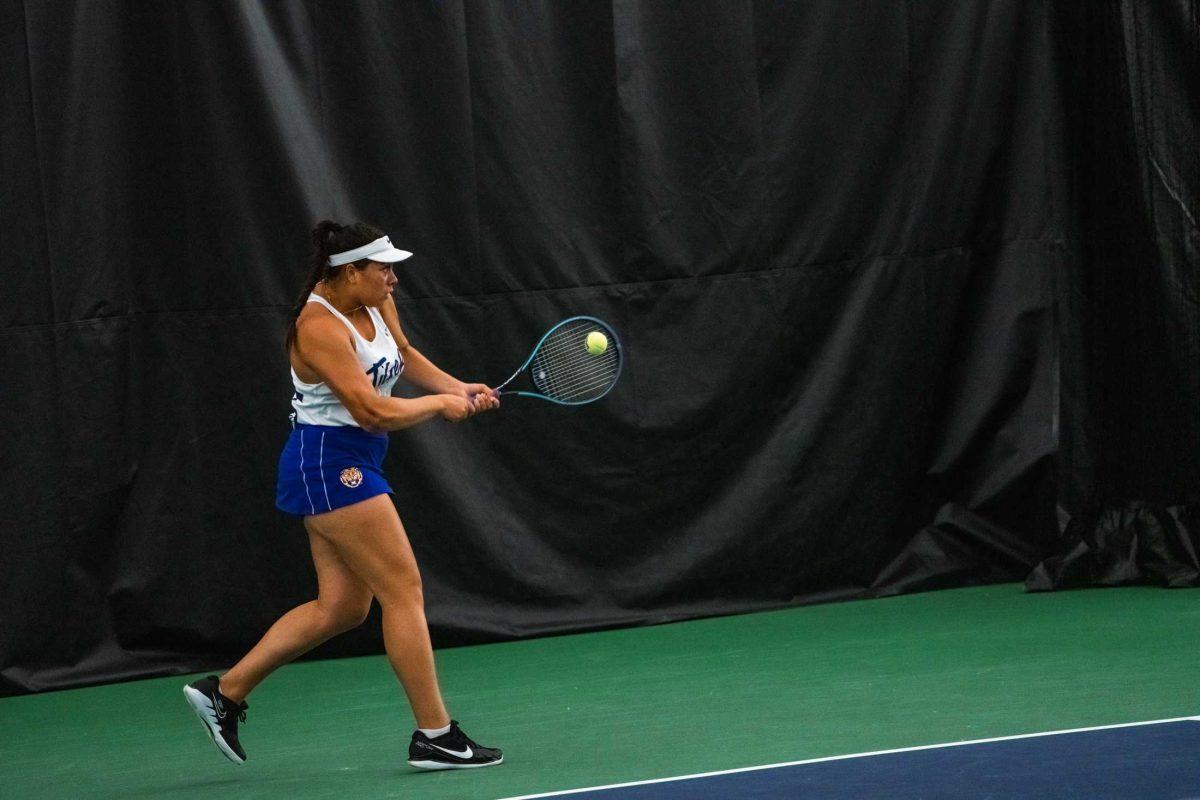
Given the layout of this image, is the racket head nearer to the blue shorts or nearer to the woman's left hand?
the woman's left hand

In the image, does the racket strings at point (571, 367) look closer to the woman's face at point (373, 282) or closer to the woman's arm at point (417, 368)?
the woman's arm at point (417, 368)

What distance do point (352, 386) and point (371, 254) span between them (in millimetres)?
351

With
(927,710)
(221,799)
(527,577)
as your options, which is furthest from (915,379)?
(221,799)

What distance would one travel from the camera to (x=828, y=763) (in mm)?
4195

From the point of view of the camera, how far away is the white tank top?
445 centimetres

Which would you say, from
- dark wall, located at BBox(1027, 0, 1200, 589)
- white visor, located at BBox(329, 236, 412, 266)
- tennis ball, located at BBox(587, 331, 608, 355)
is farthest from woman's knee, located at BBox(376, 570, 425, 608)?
dark wall, located at BBox(1027, 0, 1200, 589)

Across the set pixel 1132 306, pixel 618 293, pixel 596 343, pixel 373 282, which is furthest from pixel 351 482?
pixel 1132 306

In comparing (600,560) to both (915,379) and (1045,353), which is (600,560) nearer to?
(915,379)

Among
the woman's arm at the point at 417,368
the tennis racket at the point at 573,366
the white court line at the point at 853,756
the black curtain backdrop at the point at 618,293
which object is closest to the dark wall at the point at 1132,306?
the black curtain backdrop at the point at 618,293

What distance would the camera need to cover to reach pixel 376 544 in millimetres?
4414

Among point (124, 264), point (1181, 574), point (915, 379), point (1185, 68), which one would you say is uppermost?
point (1185, 68)

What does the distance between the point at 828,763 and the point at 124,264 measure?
3.45 metres

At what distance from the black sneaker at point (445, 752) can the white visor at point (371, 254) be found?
1179 mm

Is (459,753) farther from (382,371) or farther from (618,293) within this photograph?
(618,293)
